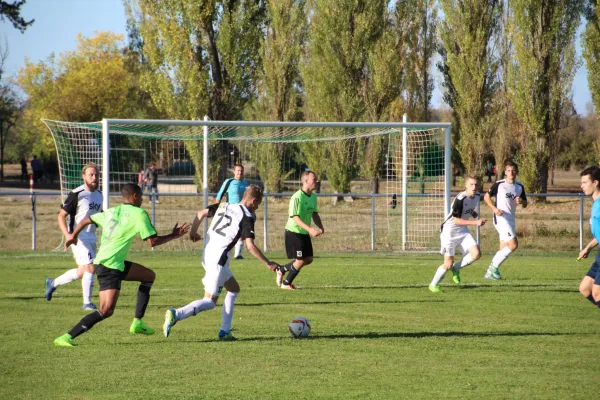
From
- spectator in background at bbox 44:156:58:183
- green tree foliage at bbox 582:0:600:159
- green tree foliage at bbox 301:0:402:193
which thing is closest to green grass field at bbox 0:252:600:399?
green tree foliage at bbox 301:0:402:193

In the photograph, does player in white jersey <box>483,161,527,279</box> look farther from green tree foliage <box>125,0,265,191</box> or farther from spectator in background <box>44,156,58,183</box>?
spectator in background <box>44,156,58,183</box>

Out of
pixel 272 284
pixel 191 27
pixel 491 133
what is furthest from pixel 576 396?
pixel 491 133

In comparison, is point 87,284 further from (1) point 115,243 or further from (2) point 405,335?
(2) point 405,335

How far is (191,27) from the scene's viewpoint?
3481 centimetres

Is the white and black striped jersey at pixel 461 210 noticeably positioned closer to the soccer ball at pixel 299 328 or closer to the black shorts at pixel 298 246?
the black shorts at pixel 298 246

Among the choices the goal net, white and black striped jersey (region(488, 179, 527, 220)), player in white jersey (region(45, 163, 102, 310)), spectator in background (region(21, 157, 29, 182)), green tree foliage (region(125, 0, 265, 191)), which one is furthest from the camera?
spectator in background (region(21, 157, 29, 182))

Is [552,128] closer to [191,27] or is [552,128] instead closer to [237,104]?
[237,104]

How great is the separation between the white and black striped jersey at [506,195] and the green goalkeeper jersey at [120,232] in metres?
8.61

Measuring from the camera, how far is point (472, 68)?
3750cm

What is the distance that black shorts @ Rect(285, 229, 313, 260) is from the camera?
1395cm

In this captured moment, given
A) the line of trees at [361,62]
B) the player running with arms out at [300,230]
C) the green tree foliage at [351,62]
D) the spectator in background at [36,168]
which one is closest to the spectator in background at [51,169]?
the spectator in background at [36,168]

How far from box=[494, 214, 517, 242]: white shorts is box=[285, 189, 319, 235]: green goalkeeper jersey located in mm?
3847

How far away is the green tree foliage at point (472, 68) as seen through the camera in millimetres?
36594

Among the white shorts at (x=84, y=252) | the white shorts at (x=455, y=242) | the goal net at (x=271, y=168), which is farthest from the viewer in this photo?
the goal net at (x=271, y=168)
